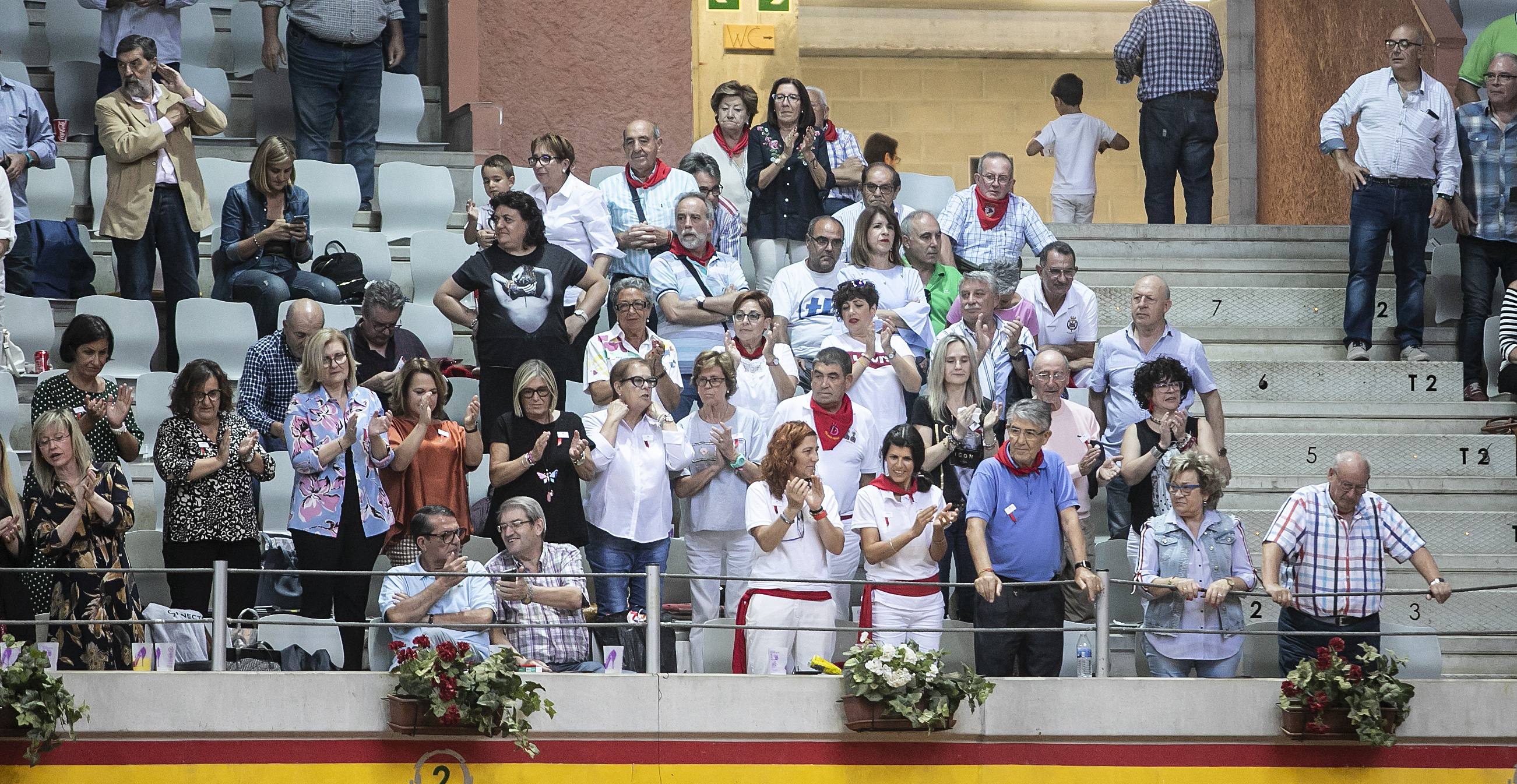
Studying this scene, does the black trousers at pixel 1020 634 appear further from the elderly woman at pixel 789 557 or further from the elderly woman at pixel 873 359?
the elderly woman at pixel 873 359

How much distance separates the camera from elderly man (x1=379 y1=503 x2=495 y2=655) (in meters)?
7.16

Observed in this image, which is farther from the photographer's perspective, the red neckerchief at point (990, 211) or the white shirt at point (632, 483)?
the red neckerchief at point (990, 211)

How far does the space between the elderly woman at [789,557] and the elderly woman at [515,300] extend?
1.51m

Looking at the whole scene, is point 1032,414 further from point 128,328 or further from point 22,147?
point 22,147

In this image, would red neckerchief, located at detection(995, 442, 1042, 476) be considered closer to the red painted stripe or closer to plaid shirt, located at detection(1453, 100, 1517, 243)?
the red painted stripe

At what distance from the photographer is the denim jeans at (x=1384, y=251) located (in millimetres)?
10266

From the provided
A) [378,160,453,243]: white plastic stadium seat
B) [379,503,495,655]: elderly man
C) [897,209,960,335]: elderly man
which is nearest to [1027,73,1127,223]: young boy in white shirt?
[897,209,960,335]: elderly man

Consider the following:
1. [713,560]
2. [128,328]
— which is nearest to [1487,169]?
[713,560]

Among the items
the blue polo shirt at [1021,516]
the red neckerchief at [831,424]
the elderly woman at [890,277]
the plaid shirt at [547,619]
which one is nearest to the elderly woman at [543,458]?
the plaid shirt at [547,619]

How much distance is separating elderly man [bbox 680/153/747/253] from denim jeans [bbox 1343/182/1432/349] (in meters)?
3.22

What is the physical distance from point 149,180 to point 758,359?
3.22 m

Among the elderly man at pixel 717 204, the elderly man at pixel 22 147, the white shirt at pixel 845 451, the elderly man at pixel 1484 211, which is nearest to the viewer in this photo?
the white shirt at pixel 845 451

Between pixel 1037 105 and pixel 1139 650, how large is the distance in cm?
1067

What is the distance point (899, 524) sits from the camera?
299 inches
